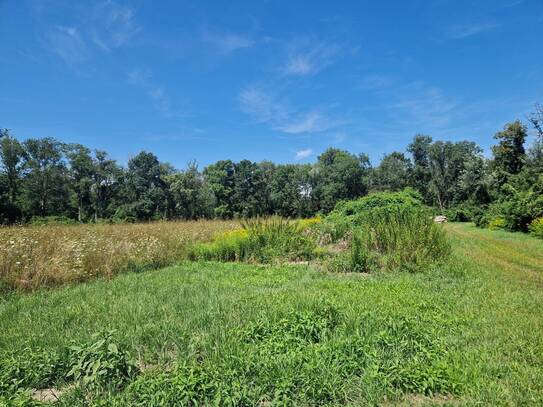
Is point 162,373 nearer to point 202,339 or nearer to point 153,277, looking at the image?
point 202,339

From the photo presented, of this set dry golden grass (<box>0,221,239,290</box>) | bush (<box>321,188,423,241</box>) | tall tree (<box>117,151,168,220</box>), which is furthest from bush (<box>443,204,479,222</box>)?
tall tree (<box>117,151,168,220</box>)

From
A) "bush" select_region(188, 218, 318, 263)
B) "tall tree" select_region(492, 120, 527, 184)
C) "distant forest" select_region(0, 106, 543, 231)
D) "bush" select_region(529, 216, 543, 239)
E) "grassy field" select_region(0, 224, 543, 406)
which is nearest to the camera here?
"grassy field" select_region(0, 224, 543, 406)

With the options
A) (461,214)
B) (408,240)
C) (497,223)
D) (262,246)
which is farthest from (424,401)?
(461,214)

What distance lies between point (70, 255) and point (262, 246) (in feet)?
17.9

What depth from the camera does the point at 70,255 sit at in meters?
7.67

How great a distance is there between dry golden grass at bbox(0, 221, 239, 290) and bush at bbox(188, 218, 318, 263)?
3.85 feet

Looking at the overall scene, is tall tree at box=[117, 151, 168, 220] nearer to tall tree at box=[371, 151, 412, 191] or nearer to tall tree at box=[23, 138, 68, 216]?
tall tree at box=[23, 138, 68, 216]

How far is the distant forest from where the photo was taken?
48562 mm

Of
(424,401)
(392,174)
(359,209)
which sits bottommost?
(424,401)

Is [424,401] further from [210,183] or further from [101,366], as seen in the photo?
[210,183]

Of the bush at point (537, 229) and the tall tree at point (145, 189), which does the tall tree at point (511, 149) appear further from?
the tall tree at point (145, 189)

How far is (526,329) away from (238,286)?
469 cm

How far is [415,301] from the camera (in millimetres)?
4961

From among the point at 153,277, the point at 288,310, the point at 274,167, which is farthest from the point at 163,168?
the point at 288,310
